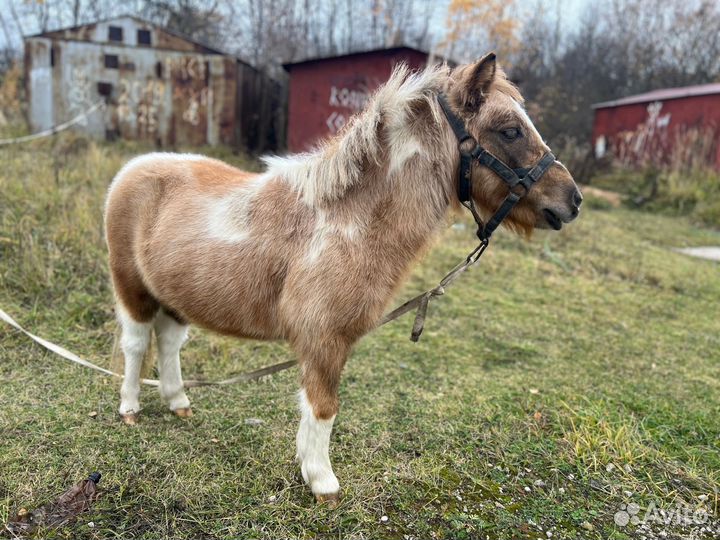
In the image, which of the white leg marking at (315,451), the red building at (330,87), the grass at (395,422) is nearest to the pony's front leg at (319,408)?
the white leg marking at (315,451)

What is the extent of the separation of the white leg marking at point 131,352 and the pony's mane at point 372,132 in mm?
1362

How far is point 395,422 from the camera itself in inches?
129

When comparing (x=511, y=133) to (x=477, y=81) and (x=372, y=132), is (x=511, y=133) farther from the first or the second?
(x=372, y=132)

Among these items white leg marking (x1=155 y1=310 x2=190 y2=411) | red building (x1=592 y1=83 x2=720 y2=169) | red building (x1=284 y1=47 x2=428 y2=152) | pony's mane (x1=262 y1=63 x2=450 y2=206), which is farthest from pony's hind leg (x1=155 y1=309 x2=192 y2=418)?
red building (x1=592 y1=83 x2=720 y2=169)

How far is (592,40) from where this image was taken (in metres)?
30.5

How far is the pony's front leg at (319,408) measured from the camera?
2.26m

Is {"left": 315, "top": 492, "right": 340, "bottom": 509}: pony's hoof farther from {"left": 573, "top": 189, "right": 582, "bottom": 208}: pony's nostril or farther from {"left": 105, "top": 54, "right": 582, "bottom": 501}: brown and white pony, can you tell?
{"left": 573, "top": 189, "right": 582, "bottom": 208}: pony's nostril

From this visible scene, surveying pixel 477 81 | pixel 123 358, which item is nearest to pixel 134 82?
pixel 123 358

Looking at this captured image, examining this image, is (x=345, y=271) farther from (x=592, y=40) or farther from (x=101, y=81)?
(x=592, y=40)

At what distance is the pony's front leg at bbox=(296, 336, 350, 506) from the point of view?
89.0 inches

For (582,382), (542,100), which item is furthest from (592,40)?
(582,382)

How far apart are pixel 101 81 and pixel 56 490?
1127 cm

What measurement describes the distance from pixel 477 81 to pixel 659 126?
18644mm

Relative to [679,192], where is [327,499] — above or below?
below
